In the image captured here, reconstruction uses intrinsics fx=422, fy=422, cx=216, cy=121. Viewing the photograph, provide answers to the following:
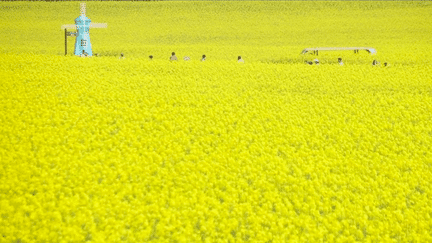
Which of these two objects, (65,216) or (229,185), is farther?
(229,185)

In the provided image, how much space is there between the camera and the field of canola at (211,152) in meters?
10.7

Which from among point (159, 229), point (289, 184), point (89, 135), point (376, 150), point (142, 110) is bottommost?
point (159, 229)

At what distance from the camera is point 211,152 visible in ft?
47.0

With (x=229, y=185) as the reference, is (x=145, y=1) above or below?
above

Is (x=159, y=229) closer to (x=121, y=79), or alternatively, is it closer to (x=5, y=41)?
(x=121, y=79)

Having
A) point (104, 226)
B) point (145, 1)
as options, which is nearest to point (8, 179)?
point (104, 226)

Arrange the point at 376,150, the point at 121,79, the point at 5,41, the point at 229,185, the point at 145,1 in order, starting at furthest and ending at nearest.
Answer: the point at 145,1 → the point at 5,41 → the point at 121,79 → the point at 376,150 → the point at 229,185

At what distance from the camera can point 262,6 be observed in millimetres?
85625

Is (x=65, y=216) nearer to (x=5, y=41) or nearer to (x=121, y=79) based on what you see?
(x=121, y=79)

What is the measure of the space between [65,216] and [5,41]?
2052 inches

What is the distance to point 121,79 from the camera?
21.8 meters

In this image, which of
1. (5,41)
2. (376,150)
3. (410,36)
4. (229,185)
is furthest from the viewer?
(410,36)

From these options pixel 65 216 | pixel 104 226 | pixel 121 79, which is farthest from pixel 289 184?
pixel 121 79

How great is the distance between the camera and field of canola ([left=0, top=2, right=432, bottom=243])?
35.2ft
